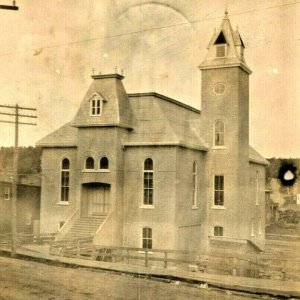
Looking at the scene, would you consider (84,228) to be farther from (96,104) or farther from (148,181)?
(96,104)

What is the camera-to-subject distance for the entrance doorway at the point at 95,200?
16078mm

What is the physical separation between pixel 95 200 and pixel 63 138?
2.56 meters

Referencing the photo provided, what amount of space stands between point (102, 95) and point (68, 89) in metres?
3.98

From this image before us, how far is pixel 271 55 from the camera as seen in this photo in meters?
9.54

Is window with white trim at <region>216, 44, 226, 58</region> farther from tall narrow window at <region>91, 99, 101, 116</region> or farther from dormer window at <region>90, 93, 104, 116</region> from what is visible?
tall narrow window at <region>91, 99, 101, 116</region>

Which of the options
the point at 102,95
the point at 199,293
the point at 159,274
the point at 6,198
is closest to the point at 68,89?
the point at 102,95

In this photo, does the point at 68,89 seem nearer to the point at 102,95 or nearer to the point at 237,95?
the point at 102,95

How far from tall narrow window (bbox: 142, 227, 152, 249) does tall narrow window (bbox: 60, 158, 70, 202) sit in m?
2.94

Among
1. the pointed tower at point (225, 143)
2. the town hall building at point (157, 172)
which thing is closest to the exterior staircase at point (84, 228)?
the town hall building at point (157, 172)

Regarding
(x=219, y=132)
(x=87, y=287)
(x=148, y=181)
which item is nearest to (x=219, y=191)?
(x=219, y=132)

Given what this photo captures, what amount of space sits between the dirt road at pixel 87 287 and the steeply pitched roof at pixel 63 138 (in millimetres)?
5737

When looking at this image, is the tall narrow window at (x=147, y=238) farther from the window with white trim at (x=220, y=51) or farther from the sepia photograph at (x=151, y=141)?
the window with white trim at (x=220, y=51)

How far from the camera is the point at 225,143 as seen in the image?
1648 cm

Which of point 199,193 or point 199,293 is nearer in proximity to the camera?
point 199,293
